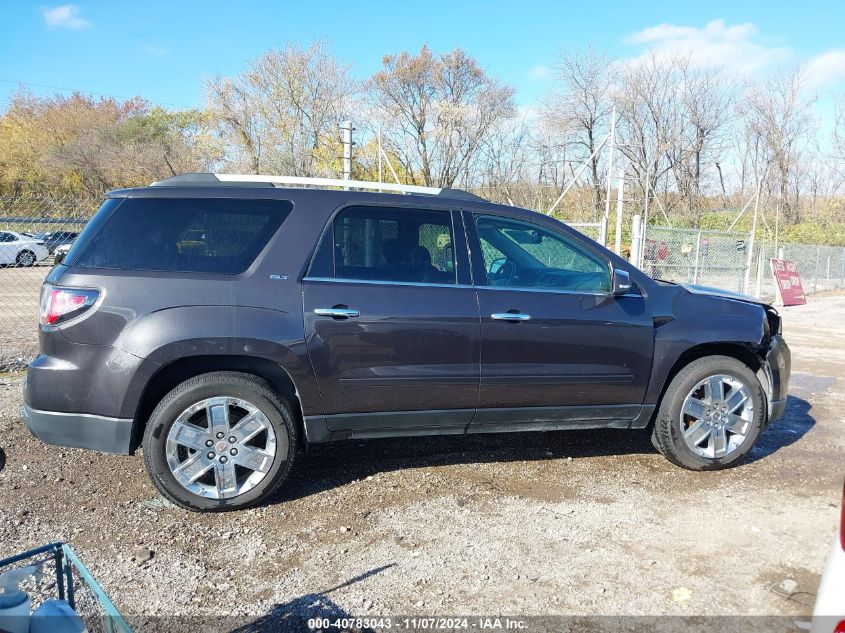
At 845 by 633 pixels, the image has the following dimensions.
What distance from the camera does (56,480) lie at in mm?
4184

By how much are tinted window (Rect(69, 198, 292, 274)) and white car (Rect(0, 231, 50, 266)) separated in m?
20.7

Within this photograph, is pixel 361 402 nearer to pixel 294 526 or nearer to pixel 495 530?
pixel 294 526

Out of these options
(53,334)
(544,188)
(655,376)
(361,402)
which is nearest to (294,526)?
(361,402)

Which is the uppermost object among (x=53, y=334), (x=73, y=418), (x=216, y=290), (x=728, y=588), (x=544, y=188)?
(x=544, y=188)

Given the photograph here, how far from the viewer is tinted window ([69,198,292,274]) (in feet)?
12.0

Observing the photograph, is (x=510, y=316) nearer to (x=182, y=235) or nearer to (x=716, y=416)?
(x=716, y=416)

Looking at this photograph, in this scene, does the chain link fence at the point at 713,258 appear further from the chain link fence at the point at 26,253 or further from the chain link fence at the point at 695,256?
the chain link fence at the point at 26,253

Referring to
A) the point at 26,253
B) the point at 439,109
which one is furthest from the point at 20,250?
the point at 439,109

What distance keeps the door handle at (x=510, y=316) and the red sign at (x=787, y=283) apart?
1455 cm

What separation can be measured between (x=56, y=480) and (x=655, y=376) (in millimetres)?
3990

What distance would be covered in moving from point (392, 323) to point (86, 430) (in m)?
1.79

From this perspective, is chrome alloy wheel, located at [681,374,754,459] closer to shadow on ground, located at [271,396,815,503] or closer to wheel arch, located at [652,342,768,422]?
wheel arch, located at [652,342,768,422]

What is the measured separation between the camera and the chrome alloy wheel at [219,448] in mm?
3592

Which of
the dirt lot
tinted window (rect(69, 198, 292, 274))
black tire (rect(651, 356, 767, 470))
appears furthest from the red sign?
tinted window (rect(69, 198, 292, 274))
